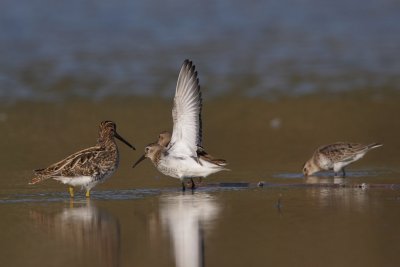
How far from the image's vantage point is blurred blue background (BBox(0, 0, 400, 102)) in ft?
74.2

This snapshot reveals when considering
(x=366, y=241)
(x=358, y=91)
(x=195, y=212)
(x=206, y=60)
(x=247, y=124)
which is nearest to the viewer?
(x=366, y=241)

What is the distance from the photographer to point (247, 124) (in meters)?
18.5

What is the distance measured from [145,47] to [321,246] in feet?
62.3

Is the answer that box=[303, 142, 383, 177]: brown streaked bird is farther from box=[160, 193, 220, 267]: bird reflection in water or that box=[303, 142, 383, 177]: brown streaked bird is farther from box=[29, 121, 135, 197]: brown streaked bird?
box=[29, 121, 135, 197]: brown streaked bird

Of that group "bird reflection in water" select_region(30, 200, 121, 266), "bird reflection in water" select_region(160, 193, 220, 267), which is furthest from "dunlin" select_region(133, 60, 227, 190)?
"bird reflection in water" select_region(30, 200, 121, 266)

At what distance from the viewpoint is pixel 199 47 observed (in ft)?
89.5

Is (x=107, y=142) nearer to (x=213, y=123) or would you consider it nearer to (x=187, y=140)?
(x=187, y=140)

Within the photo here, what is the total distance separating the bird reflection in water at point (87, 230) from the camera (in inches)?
364

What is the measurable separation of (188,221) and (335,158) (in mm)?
4024

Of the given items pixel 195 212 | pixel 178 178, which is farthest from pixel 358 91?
pixel 195 212

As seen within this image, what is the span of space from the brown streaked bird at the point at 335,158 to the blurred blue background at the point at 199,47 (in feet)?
23.1

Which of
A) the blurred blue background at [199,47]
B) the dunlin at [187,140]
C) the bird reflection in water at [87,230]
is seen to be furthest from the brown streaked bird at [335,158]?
the blurred blue background at [199,47]

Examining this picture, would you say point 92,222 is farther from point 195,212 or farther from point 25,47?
point 25,47

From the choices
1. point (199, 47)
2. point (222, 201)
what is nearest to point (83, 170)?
point (222, 201)
